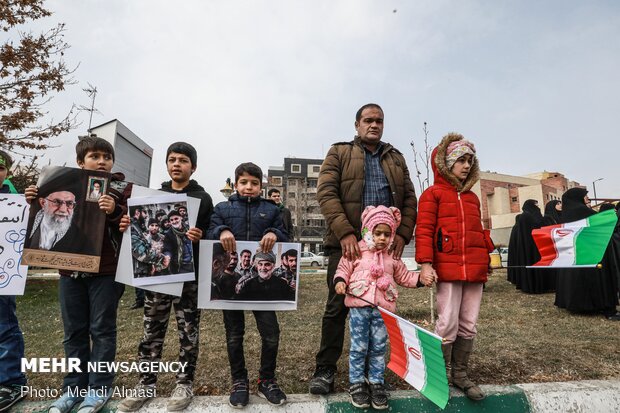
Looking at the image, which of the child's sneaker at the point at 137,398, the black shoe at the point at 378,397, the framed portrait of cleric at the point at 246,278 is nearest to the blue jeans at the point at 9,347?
the child's sneaker at the point at 137,398

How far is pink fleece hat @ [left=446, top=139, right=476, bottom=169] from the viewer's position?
3.05 meters

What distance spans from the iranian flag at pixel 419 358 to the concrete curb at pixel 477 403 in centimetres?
39

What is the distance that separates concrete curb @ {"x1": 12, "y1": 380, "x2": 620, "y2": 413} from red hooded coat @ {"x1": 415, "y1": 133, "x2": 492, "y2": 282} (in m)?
0.92

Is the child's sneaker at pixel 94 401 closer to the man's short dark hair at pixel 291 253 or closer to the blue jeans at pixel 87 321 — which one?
the blue jeans at pixel 87 321

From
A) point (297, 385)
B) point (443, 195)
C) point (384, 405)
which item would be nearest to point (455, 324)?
point (384, 405)

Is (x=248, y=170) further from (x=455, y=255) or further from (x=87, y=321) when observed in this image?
(x=455, y=255)

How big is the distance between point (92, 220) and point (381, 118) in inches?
103

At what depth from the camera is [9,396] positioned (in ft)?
8.63

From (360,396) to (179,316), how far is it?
59.9 inches

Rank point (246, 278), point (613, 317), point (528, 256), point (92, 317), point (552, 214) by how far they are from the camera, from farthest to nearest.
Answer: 1. point (552, 214)
2. point (528, 256)
3. point (613, 317)
4. point (246, 278)
5. point (92, 317)

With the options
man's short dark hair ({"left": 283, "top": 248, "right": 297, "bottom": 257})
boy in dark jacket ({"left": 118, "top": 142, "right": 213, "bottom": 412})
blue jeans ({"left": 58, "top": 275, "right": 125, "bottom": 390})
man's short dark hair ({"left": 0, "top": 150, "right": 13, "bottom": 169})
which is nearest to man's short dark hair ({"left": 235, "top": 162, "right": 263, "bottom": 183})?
boy in dark jacket ({"left": 118, "top": 142, "right": 213, "bottom": 412})

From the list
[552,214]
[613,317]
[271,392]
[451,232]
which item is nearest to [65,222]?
[271,392]

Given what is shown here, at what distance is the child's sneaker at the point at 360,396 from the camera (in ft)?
8.07

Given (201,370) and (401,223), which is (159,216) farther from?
(401,223)
